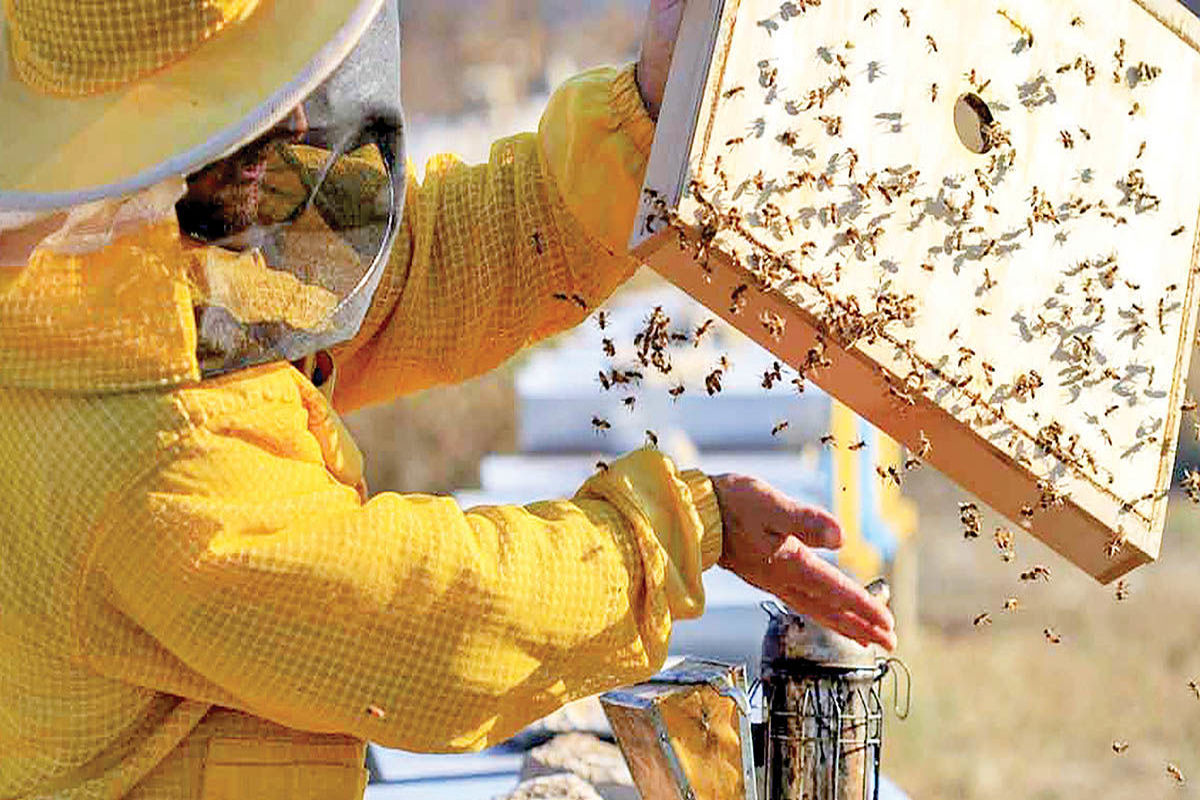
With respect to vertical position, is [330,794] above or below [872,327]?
below

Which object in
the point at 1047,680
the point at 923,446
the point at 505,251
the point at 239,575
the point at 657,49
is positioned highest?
the point at 1047,680

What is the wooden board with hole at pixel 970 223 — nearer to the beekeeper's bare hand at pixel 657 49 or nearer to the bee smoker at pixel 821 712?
the beekeeper's bare hand at pixel 657 49

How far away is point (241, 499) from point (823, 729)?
747mm

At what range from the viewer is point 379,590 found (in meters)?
1.78

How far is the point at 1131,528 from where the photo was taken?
1.97 metres

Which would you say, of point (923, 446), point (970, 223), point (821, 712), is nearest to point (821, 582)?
point (923, 446)

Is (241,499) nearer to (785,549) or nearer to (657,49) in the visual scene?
(785,549)

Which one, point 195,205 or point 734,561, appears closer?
point 195,205

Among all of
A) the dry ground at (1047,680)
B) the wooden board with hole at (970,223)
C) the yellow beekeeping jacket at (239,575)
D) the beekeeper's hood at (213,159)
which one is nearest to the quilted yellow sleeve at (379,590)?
the yellow beekeeping jacket at (239,575)

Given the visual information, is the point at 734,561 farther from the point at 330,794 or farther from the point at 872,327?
the point at 330,794

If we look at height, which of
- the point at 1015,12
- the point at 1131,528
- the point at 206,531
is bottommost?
the point at 206,531

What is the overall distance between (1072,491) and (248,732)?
33.4 inches

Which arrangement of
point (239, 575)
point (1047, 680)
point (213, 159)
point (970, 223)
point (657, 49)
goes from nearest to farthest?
point (213, 159) < point (239, 575) < point (970, 223) < point (657, 49) < point (1047, 680)

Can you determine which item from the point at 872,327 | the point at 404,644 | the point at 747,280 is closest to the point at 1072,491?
the point at 872,327
